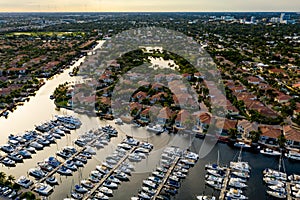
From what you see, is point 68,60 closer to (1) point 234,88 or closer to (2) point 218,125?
(1) point 234,88

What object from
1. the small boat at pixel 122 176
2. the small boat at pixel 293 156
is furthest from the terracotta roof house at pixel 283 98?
the small boat at pixel 122 176

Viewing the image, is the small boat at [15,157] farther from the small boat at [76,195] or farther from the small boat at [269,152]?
the small boat at [269,152]

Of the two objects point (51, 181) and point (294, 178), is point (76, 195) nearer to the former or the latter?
point (51, 181)

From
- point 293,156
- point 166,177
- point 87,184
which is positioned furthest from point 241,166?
point 87,184

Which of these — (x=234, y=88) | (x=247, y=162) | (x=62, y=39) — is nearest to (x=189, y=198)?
(x=247, y=162)

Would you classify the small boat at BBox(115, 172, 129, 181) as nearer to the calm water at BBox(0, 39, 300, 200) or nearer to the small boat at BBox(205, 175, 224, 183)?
the calm water at BBox(0, 39, 300, 200)
